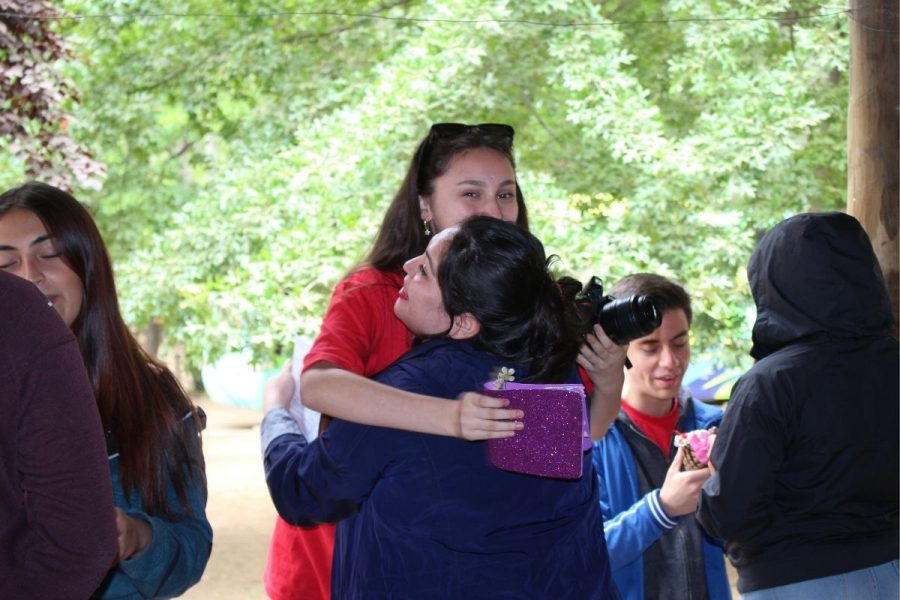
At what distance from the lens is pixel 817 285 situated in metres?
2.16

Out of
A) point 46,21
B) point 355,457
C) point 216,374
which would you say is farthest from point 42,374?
point 216,374

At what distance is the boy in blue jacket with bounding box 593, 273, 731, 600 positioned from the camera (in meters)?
2.32

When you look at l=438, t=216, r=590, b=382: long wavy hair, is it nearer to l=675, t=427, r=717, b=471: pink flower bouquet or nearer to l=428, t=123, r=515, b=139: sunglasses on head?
l=428, t=123, r=515, b=139: sunglasses on head

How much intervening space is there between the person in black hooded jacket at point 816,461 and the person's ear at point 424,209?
67 centimetres

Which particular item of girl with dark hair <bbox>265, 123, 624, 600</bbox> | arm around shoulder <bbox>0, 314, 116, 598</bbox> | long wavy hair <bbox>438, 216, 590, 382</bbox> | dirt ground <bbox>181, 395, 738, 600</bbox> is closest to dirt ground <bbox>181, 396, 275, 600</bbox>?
dirt ground <bbox>181, 395, 738, 600</bbox>

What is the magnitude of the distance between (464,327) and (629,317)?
288mm

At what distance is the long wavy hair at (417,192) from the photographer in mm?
2166

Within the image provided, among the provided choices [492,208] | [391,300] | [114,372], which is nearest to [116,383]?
[114,372]

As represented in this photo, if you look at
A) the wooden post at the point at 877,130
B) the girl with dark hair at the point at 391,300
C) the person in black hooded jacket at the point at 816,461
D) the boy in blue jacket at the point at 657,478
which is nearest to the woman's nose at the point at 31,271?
the girl with dark hair at the point at 391,300

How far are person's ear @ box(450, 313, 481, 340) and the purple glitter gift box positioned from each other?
5.4 inches

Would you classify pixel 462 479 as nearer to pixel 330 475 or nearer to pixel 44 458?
pixel 330 475

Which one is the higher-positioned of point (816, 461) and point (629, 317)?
point (629, 317)

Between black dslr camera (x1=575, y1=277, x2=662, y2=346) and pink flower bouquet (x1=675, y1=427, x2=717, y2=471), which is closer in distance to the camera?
black dslr camera (x1=575, y1=277, x2=662, y2=346)

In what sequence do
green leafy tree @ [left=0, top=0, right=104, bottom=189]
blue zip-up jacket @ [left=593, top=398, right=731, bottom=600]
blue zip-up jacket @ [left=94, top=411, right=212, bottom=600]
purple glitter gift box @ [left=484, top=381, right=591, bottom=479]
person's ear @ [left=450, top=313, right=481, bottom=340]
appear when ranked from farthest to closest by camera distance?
1. green leafy tree @ [left=0, top=0, right=104, bottom=189]
2. blue zip-up jacket @ [left=593, top=398, right=731, bottom=600]
3. blue zip-up jacket @ [left=94, top=411, right=212, bottom=600]
4. person's ear @ [left=450, top=313, right=481, bottom=340]
5. purple glitter gift box @ [left=484, top=381, right=591, bottom=479]
